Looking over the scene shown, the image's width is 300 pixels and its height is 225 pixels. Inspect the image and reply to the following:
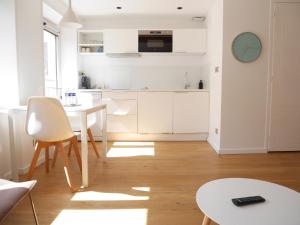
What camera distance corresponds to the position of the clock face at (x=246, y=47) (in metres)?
3.23

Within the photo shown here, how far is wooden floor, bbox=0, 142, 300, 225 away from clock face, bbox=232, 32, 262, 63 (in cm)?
134

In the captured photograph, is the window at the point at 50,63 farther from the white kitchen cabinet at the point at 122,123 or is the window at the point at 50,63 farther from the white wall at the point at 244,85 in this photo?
the white wall at the point at 244,85

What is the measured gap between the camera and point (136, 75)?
4.64 meters

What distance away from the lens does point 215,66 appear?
3629 millimetres

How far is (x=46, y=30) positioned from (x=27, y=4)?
3.74 feet

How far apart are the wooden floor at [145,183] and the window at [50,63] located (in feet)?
4.67

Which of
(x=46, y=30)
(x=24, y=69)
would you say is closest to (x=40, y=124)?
(x=24, y=69)

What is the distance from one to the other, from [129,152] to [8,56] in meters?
1.91

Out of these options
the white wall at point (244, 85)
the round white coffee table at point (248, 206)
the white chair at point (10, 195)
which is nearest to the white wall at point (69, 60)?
the white wall at point (244, 85)

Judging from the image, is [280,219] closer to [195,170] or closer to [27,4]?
[195,170]

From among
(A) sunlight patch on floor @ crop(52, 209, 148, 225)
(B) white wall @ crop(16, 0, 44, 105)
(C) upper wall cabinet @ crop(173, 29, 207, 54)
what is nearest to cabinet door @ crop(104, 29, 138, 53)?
(C) upper wall cabinet @ crop(173, 29, 207, 54)

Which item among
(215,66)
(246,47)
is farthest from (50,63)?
(246,47)

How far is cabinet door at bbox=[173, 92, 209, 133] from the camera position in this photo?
405 centimetres

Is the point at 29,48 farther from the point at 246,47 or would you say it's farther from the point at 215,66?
the point at 246,47
